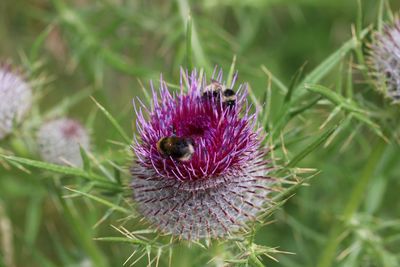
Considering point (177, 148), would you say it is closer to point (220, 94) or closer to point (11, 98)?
point (220, 94)

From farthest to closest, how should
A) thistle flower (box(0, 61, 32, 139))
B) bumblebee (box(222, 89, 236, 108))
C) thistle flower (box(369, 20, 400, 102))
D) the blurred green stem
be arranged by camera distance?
thistle flower (box(0, 61, 32, 139)) → the blurred green stem → thistle flower (box(369, 20, 400, 102)) → bumblebee (box(222, 89, 236, 108))

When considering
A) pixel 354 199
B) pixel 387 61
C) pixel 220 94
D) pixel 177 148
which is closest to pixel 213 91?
pixel 220 94

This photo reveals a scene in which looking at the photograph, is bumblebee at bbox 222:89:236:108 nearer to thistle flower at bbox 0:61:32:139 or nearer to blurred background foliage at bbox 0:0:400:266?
blurred background foliage at bbox 0:0:400:266

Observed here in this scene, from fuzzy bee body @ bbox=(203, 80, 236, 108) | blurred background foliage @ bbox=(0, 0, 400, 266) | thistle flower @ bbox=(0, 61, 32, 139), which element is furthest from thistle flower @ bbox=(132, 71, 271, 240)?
thistle flower @ bbox=(0, 61, 32, 139)

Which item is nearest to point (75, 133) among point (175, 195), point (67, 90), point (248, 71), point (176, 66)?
point (176, 66)

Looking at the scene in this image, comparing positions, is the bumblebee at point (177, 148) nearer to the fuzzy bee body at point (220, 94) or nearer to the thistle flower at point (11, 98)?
the fuzzy bee body at point (220, 94)

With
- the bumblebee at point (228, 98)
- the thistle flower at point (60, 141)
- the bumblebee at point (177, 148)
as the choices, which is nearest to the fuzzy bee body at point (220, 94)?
the bumblebee at point (228, 98)

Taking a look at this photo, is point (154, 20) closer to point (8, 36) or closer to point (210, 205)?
point (8, 36)

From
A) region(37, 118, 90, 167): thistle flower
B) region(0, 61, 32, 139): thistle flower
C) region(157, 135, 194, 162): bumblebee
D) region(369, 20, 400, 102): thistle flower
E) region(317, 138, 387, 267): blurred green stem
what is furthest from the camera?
region(37, 118, 90, 167): thistle flower
